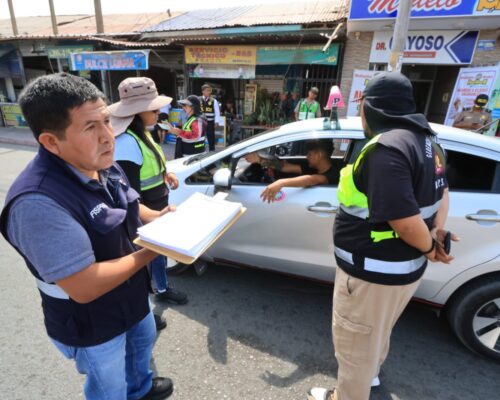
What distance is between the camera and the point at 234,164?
258cm

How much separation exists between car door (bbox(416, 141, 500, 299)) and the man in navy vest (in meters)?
1.94

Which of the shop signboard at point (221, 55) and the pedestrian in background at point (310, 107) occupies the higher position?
the shop signboard at point (221, 55)

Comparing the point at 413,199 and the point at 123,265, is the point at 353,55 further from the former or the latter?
the point at 123,265

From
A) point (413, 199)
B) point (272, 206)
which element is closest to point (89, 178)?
point (413, 199)

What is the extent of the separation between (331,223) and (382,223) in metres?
0.97

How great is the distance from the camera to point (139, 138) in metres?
2.10

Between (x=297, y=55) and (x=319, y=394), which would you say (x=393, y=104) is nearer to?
(x=319, y=394)

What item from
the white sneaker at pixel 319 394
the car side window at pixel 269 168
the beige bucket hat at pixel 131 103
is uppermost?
the beige bucket hat at pixel 131 103

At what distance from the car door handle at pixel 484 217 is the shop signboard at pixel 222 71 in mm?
7552

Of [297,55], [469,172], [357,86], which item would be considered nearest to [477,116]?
[357,86]

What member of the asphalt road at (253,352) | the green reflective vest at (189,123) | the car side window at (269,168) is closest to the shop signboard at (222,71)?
the green reflective vest at (189,123)

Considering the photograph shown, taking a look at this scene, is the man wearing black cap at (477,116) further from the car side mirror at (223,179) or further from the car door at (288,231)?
the car side mirror at (223,179)

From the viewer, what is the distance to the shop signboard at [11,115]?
41.9ft

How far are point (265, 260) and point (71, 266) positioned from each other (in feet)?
5.93
